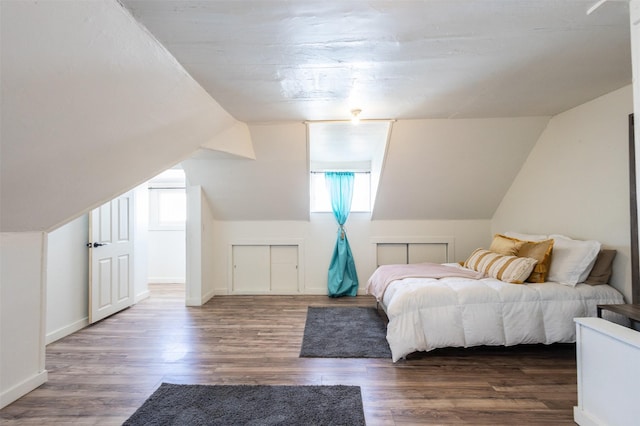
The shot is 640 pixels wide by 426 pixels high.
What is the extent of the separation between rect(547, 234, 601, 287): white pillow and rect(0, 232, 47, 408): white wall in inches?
165

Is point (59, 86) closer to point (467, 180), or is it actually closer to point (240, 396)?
point (240, 396)

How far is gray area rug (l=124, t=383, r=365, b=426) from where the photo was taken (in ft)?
5.73

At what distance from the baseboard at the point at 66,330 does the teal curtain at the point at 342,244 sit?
2949 millimetres

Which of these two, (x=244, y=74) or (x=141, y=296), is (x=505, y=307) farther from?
(x=141, y=296)

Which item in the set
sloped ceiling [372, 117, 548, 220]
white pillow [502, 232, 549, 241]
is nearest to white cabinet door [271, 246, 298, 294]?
sloped ceiling [372, 117, 548, 220]

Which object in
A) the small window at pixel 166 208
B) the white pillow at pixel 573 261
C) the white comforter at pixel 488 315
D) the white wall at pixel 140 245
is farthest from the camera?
the small window at pixel 166 208

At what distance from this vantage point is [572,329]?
2.44 metres

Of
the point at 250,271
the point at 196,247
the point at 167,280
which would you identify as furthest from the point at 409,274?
the point at 167,280

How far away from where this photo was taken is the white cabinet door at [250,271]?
15.0 feet

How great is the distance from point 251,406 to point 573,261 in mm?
2851

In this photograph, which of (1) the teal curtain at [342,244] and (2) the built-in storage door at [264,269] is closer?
(1) the teal curtain at [342,244]

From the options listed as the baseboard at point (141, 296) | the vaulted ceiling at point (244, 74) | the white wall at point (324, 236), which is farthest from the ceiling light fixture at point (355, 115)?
the baseboard at point (141, 296)

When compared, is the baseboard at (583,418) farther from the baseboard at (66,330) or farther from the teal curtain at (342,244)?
the baseboard at (66,330)

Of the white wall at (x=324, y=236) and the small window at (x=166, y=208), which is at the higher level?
the small window at (x=166, y=208)
